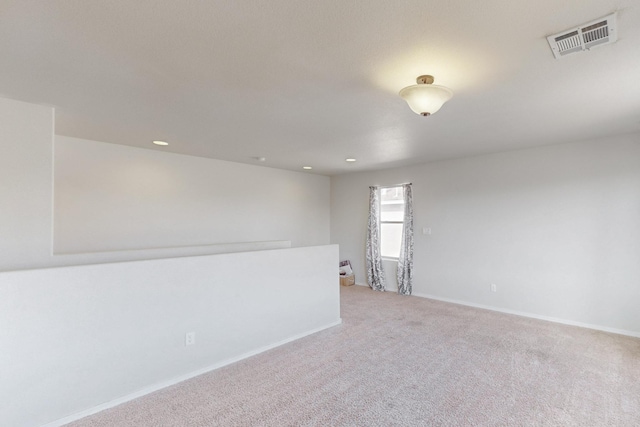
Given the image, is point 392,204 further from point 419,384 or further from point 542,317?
point 419,384

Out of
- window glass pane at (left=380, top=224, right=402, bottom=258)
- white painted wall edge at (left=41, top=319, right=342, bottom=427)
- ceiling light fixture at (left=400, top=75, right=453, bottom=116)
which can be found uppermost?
ceiling light fixture at (left=400, top=75, right=453, bottom=116)

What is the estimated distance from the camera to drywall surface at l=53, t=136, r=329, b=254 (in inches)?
155

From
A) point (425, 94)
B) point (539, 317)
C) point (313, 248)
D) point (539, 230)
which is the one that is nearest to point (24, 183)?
point (313, 248)

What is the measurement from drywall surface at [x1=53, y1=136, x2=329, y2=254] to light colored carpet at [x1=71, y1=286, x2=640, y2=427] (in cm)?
249

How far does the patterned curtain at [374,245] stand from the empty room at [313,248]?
0.92 m

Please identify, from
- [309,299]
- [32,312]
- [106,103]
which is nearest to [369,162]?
[309,299]

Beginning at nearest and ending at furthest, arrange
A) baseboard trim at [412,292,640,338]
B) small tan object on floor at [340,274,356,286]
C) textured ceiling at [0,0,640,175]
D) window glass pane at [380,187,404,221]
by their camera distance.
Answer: textured ceiling at [0,0,640,175] → baseboard trim at [412,292,640,338] → window glass pane at [380,187,404,221] → small tan object on floor at [340,274,356,286]

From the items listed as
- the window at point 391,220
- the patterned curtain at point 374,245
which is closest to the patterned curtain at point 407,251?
the window at point 391,220

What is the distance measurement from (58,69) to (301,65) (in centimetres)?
171

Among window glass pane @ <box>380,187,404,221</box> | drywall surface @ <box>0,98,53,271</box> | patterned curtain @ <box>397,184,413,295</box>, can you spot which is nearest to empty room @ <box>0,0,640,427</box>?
drywall surface @ <box>0,98,53,271</box>

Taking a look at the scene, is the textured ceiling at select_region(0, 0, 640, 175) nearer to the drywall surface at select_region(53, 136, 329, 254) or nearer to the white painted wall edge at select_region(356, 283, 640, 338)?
the drywall surface at select_region(53, 136, 329, 254)

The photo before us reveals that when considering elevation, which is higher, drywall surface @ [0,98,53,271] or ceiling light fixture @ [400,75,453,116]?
ceiling light fixture @ [400,75,453,116]

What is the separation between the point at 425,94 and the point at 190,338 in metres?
2.90

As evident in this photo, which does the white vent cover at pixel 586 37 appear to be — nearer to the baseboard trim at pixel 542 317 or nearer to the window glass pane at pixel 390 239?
the baseboard trim at pixel 542 317
